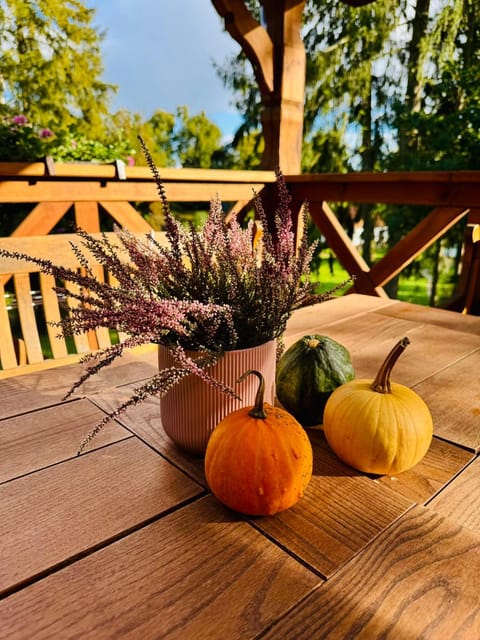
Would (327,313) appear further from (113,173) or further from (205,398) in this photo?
(113,173)

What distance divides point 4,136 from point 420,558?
425 centimetres

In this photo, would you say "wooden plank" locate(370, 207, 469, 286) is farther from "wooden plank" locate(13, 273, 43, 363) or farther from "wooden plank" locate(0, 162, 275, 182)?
"wooden plank" locate(13, 273, 43, 363)

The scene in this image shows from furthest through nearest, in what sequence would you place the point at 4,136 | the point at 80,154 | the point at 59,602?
the point at 80,154 < the point at 4,136 < the point at 59,602

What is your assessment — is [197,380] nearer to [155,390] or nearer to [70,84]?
[155,390]

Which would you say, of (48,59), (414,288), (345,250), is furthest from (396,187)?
(48,59)

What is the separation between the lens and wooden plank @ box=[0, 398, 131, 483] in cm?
63

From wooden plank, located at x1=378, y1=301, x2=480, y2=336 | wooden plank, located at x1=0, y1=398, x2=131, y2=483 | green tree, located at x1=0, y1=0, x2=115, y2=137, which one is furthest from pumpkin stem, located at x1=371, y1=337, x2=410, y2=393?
green tree, located at x1=0, y1=0, x2=115, y2=137

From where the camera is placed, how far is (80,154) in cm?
458

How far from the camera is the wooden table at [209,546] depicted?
0.40 metres

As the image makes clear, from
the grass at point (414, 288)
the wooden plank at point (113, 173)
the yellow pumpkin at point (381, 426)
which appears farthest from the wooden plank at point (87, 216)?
the grass at point (414, 288)

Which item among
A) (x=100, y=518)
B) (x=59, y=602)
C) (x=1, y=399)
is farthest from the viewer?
(x=1, y=399)

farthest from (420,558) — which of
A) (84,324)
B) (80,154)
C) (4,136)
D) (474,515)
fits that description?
(80,154)

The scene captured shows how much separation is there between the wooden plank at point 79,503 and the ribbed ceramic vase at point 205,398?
0.17ft

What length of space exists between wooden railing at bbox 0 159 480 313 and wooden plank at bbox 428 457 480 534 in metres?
1.67
